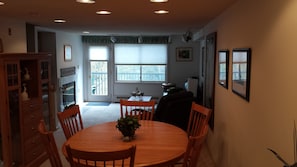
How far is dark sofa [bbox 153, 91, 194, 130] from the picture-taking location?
15.1ft

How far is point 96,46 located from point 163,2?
6402 mm

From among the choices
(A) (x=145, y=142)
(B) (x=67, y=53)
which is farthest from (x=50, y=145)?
(B) (x=67, y=53)

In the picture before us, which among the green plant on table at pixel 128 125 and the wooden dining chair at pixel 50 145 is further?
the green plant on table at pixel 128 125

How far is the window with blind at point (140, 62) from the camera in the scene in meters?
8.75

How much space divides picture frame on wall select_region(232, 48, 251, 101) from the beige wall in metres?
0.07

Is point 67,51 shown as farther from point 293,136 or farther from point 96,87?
point 293,136

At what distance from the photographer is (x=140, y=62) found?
8.85 meters

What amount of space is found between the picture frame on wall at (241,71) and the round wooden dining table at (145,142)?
688 millimetres

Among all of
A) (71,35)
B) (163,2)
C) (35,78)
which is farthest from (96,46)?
(163,2)

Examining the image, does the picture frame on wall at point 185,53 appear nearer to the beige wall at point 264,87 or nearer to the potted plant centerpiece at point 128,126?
the beige wall at point 264,87

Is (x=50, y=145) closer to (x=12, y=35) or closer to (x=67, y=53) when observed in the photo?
(x=12, y=35)

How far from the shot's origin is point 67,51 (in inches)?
290

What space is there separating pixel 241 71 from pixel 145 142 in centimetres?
111

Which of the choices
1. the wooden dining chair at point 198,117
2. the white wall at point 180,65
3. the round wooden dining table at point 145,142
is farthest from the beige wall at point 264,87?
the white wall at point 180,65
